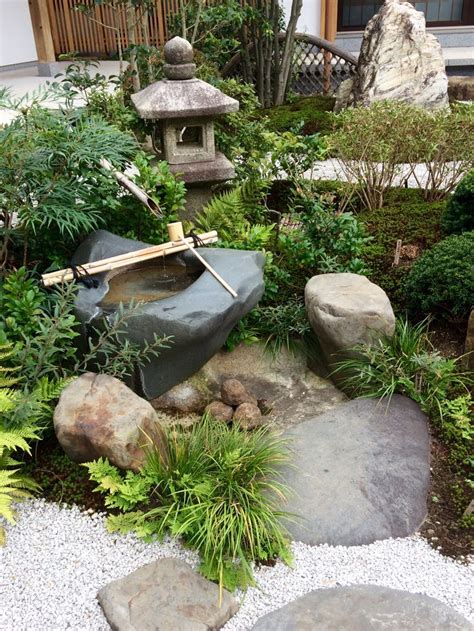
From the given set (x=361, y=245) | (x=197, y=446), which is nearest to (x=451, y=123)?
A: (x=361, y=245)

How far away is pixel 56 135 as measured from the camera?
159 inches

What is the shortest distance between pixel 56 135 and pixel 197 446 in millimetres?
2174

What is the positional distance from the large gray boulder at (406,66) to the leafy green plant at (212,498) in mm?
7490

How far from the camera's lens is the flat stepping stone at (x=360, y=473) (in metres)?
3.38

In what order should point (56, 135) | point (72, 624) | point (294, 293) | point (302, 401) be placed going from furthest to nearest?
point (294, 293) < point (302, 401) < point (56, 135) < point (72, 624)

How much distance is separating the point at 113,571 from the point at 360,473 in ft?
4.89

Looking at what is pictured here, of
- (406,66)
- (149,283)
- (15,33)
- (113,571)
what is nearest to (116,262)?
(149,283)

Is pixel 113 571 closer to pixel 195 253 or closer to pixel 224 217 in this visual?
pixel 195 253

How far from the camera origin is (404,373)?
13.8 feet

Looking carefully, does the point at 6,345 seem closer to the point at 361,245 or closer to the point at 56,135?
the point at 56,135

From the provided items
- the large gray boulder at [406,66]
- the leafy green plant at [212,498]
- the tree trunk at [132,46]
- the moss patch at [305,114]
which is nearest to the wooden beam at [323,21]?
the moss patch at [305,114]

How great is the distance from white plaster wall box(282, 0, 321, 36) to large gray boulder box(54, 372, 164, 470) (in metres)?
11.8

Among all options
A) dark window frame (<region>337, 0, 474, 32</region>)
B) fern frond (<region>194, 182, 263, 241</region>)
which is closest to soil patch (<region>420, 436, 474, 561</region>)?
fern frond (<region>194, 182, 263, 241</region>)

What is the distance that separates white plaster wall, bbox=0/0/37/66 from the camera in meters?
14.5
